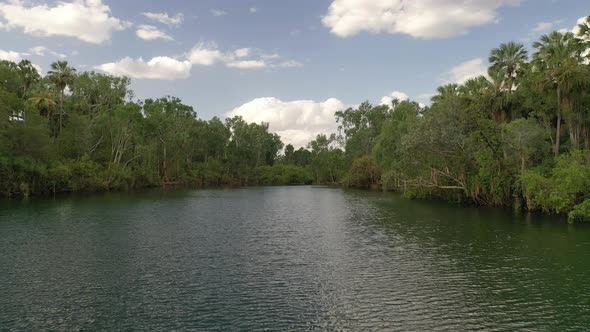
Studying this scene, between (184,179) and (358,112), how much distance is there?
200 ft

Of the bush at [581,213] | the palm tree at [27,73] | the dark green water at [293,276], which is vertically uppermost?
the palm tree at [27,73]

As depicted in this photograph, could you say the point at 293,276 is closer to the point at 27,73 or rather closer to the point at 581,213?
the point at 581,213

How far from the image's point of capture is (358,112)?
5497 inches

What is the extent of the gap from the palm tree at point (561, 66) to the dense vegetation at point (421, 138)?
11cm

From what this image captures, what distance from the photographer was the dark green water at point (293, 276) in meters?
14.5

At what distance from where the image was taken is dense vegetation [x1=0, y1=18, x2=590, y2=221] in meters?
42.8

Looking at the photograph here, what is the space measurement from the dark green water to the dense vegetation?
9.85m

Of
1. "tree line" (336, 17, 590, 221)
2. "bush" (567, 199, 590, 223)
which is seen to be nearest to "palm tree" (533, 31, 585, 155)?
"tree line" (336, 17, 590, 221)

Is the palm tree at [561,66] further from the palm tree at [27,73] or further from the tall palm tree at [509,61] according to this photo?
the palm tree at [27,73]

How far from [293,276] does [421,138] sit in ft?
114

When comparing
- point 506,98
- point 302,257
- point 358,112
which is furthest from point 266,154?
point 302,257

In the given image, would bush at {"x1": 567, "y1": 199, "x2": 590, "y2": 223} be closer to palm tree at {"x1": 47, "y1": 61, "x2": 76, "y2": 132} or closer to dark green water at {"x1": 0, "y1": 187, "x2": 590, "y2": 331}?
dark green water at {"x1": 0, "y1": 187, "x2": 590, "y2": 331}

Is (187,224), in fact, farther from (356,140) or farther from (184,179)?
(356,140)

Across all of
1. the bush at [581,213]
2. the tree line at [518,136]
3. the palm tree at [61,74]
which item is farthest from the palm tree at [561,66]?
the palm tree at [61,74]
